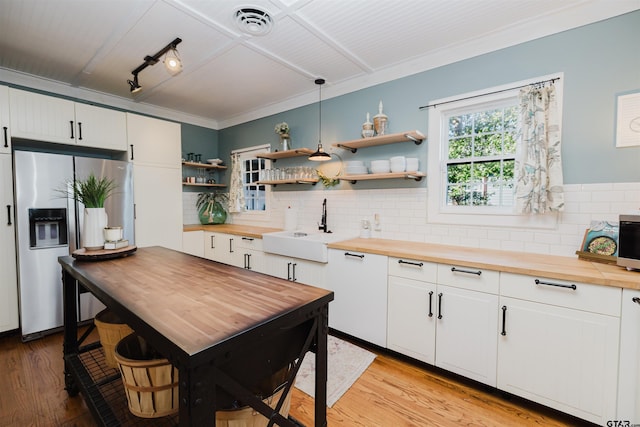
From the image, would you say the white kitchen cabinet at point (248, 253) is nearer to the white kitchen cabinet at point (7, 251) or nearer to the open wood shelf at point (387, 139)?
the open wood shelf at point (387, 139)

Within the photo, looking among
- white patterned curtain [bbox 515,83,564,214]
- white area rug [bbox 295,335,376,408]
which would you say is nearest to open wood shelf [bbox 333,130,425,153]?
white patterned curtain [bbox 515,83,564,214]

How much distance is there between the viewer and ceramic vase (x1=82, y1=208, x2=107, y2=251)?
6.36ft

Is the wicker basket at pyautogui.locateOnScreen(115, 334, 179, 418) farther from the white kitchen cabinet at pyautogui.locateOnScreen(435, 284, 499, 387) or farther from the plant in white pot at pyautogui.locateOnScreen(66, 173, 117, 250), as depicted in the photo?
the white kitchen cabinet at pyautogui.locateOnScreen(435, 284, 499, 387)

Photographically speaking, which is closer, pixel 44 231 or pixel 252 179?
pixel 44 231

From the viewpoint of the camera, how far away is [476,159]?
254cm

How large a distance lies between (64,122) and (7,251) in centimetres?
138

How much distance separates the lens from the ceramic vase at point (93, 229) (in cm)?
194

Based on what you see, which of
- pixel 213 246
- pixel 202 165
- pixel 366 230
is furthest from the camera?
pixel 202 165

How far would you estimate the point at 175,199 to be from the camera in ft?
12.6

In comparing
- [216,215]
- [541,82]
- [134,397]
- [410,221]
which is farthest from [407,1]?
[216,215]

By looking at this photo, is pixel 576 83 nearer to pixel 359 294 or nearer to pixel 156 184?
pixel 359 294

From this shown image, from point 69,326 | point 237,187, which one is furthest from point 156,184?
point 69,326

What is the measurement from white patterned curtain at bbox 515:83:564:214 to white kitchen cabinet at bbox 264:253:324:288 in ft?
5.85

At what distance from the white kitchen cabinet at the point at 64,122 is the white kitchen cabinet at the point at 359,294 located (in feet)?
9.61
